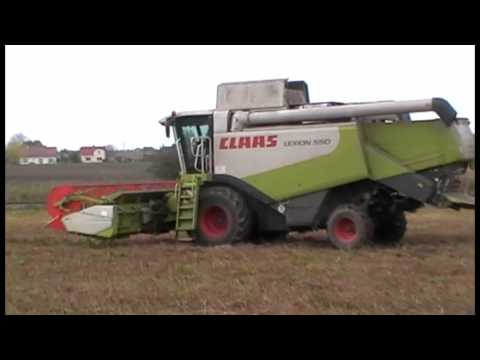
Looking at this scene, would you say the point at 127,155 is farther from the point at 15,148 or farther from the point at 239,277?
the point at 239,277

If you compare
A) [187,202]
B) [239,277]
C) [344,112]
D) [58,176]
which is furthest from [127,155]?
[239,277]

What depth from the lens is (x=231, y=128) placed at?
1386cm

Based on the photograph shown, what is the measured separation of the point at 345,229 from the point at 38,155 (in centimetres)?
6228

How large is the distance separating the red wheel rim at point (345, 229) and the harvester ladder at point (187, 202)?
2.58m

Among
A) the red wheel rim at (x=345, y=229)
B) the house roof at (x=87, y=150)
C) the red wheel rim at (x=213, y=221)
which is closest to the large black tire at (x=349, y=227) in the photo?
the red wheel rim at (x=345, y=229)

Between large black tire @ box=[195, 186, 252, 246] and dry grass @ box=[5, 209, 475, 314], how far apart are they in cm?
41

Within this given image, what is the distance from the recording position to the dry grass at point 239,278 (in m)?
7.61

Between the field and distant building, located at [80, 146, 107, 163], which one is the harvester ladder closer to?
the field

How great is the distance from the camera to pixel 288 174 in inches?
522

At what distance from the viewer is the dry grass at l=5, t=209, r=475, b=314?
7.61 m

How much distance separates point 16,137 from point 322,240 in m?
67.3

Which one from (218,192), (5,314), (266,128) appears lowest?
(5,314)
